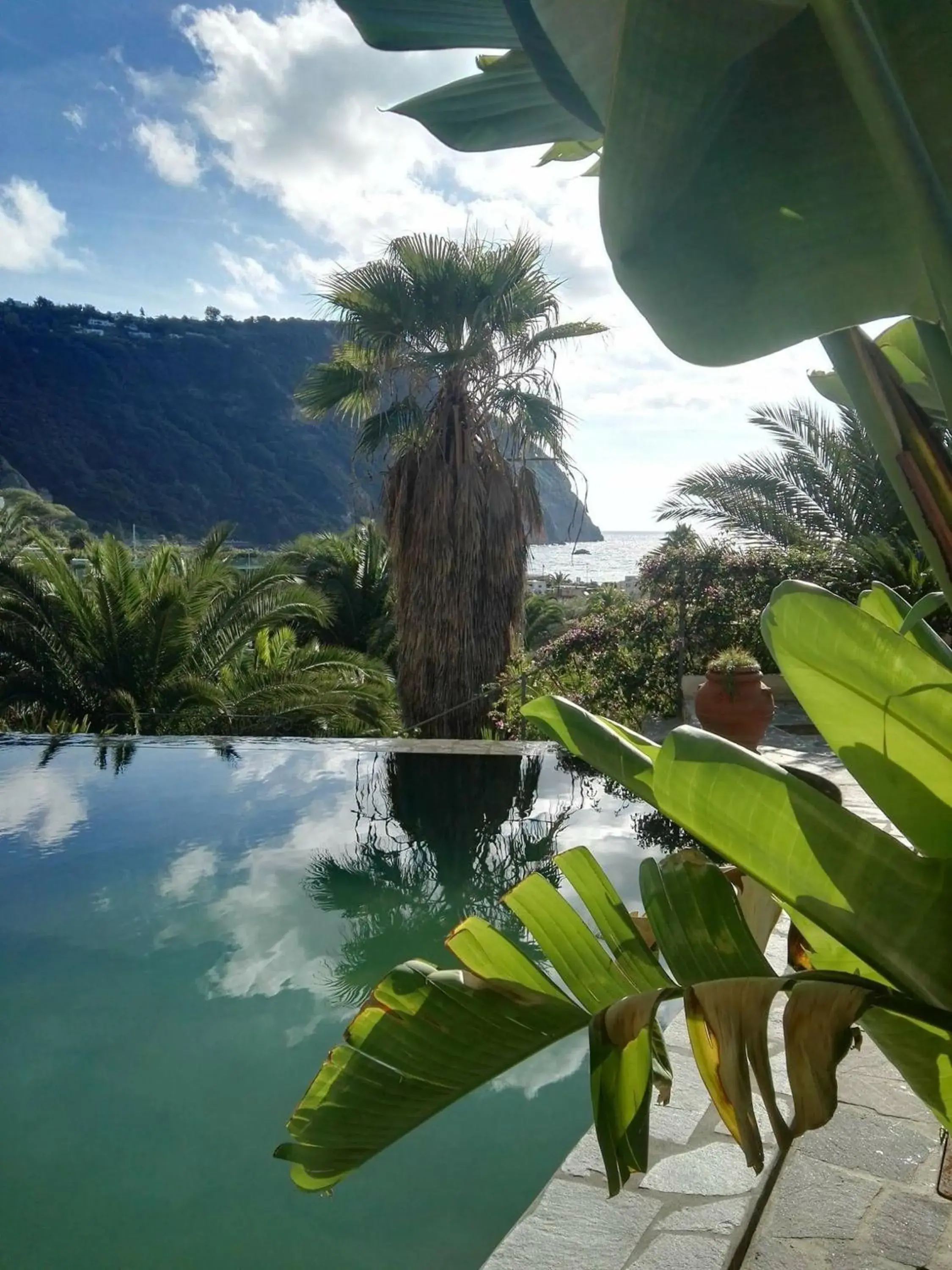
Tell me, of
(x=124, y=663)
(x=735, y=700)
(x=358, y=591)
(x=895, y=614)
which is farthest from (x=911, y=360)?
(x=358, y=591)

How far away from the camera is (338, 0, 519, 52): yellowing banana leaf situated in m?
1.00

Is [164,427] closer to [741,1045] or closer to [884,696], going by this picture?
[884,696]

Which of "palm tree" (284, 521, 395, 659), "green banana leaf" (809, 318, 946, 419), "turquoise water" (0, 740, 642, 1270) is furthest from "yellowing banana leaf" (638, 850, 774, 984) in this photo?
"palm tree" (284, 521, 395, 659)

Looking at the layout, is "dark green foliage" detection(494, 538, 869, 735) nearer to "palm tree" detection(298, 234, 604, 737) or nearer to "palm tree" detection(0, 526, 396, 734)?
"palm tree" detection(298, 234, 604, 737)

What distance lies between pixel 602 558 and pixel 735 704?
103674 mm

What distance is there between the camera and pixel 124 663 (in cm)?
1147

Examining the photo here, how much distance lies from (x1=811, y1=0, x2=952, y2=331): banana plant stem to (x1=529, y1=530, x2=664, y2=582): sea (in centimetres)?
3693

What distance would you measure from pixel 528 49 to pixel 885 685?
0.79 m

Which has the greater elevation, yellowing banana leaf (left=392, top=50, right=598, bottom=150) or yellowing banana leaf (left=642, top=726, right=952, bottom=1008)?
yellowing banana leaf (left=392, top=50, right=598, bottom=150)

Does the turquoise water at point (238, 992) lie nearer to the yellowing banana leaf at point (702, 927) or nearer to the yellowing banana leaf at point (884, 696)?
the yellowing banana leaf at point (702, 927)

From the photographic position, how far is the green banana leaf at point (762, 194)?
792 millimetres

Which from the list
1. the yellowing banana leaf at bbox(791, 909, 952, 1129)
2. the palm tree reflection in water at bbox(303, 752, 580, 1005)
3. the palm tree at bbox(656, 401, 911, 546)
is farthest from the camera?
the palm tree at bbox(656, 401, 911, 546)

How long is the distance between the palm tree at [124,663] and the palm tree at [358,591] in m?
5.38

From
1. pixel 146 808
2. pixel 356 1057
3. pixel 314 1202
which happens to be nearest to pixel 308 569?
pixel 146 808
